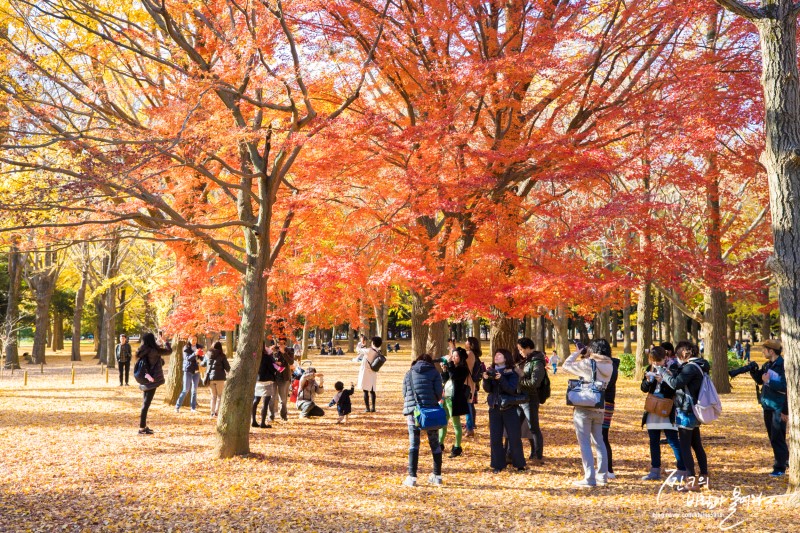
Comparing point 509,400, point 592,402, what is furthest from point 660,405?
point 509,400

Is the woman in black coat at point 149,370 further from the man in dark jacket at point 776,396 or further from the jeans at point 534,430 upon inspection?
the man in dark jacket at point 776,396

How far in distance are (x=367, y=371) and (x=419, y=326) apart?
1860 mm

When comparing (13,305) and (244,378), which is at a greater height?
(13,305)

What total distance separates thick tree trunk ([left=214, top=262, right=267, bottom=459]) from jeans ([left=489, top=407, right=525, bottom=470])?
3403mm

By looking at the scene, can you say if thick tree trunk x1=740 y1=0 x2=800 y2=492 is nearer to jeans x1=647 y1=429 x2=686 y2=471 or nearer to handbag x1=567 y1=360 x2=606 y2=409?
jeans x1=647 y1=429 x2=686 y2=471

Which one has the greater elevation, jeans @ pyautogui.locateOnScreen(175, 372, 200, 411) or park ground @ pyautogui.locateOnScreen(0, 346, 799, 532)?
jeans @ pyautogui.locateOnScreen(175, 372, 200, 411)

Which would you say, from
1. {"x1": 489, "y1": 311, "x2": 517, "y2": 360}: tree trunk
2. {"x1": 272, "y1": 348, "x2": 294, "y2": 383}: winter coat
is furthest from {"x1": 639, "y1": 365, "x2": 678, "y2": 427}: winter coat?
{"x1": 272, "y1": 348, "x2": 294, "y2": 383}: winter coat

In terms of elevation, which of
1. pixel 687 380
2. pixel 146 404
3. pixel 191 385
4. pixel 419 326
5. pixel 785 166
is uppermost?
pixel 785 166

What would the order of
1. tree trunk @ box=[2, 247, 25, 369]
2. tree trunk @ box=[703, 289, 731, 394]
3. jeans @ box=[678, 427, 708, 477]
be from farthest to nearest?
tree trunk @ box=[2, 247, 25, 369], tree trunk @ box=[703, 289, 731, 394], jeans @ box=[678, 427, 708, 477]

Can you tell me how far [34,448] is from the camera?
29.9ft

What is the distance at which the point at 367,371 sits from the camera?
42.6 ft

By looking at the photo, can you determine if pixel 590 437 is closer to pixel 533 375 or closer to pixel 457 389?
pixel 533 375

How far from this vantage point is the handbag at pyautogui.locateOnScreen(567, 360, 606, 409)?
685cm

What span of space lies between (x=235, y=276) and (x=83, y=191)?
25.3 feet
